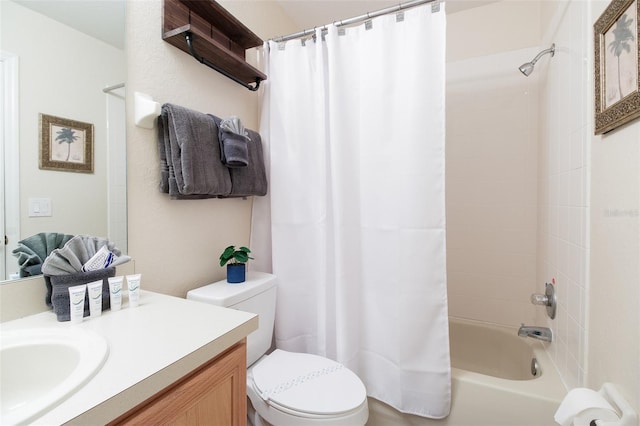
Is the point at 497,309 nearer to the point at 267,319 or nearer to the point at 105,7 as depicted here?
the point at 267,319

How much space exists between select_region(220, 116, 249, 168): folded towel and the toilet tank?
530 mm

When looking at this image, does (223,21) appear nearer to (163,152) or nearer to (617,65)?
(163,152)

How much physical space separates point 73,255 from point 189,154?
1.56 ft

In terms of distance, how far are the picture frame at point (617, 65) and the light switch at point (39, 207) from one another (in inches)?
59.5

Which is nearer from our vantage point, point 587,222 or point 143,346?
point 143,346

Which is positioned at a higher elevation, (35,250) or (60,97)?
(60,97)

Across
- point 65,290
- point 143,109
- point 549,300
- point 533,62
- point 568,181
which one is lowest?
point 549,300

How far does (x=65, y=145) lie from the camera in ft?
2.74

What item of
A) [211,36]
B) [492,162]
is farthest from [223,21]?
[492,162]

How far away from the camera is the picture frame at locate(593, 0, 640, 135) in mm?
690

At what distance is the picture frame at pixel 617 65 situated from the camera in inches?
27.2

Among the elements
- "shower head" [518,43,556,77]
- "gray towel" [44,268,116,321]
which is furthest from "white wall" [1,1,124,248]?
"shower head" [518,43,556,77]

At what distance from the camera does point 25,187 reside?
76 centimetres

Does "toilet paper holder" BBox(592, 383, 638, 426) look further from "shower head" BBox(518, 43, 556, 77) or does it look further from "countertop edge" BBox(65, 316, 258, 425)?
"shower head" BBox(518, 43, 556, 77)
